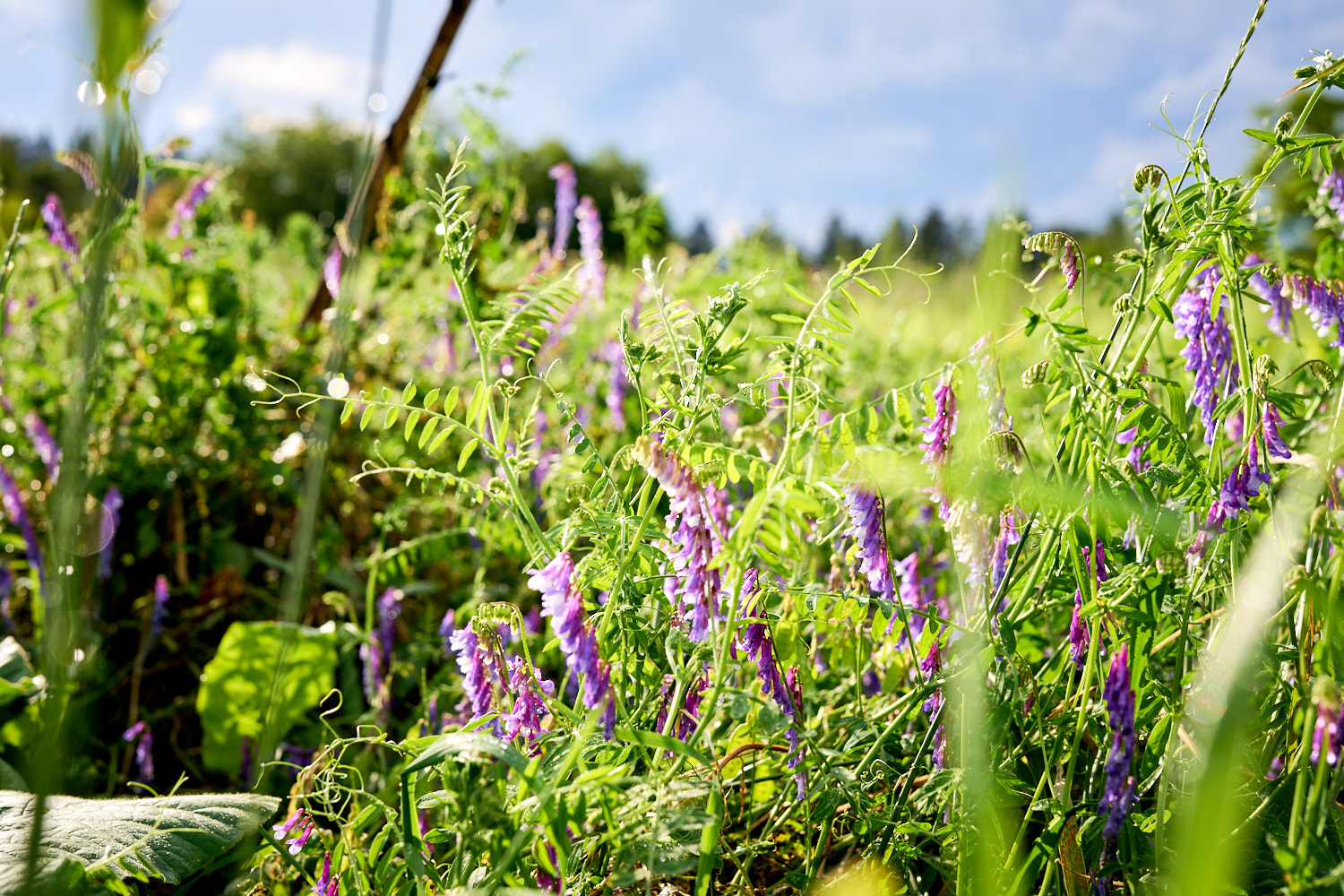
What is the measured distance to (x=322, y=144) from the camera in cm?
2778

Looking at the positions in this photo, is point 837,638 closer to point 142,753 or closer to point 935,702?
point 935,702

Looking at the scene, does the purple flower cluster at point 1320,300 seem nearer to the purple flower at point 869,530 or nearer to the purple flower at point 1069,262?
the purple flower at point 1069,262

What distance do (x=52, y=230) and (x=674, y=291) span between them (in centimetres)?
169

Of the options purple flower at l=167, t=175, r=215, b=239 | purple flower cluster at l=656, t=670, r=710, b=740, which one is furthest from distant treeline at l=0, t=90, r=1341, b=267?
purple flower cluster at l=656, t=670, r=710, b=740

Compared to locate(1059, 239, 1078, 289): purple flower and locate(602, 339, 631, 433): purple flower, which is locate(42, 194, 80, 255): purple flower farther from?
locate(1059, 239, 1078, 289): purple flower

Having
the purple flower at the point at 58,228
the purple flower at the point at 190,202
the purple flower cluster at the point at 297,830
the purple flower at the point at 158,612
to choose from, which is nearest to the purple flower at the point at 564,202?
Result: the purple flower at the point at 190,202

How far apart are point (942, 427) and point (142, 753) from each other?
1512 millimetres

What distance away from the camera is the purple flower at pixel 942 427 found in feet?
3.19

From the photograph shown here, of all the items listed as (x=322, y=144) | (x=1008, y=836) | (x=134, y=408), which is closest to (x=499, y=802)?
(x=1008, y=836)

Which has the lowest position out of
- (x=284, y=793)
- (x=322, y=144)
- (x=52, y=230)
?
(x=284, y=793)

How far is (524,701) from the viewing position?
0.97 metres

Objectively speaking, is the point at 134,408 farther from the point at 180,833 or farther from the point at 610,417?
the point at 180,833

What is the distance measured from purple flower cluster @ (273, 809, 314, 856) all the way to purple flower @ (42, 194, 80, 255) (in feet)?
6.02

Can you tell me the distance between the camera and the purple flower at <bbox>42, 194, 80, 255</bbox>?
7.52ft
